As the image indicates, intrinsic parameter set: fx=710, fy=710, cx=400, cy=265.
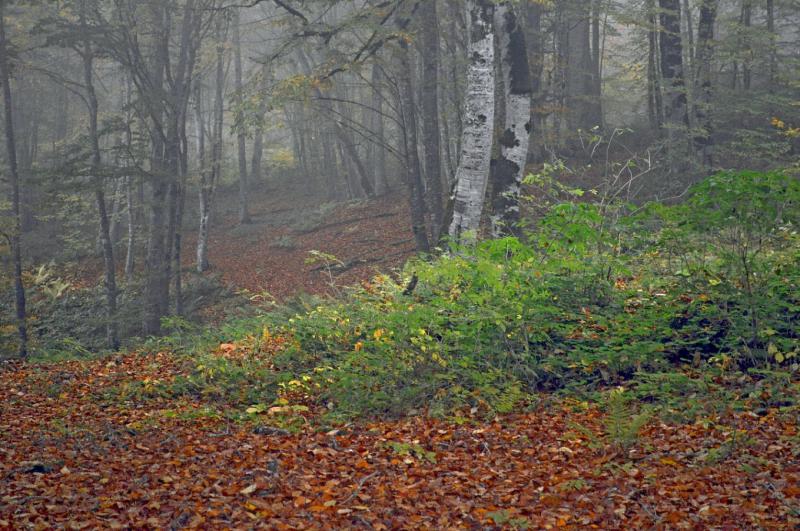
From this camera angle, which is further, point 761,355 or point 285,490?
point 761,355

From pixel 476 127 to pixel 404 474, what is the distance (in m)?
5.81

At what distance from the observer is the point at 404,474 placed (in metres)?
5.39

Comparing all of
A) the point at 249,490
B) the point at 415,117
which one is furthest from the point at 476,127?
the point at 415,117

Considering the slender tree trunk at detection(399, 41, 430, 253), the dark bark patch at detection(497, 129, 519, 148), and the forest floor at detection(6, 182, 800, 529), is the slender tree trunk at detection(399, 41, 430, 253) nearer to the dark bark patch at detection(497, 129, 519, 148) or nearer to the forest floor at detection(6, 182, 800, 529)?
the dark bark patch at detection(497, 129, 519, 148)

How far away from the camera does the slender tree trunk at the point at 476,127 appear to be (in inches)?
389

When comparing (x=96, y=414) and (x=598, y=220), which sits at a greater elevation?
(x=598, y=220)

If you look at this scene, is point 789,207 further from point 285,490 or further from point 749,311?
point 285,490

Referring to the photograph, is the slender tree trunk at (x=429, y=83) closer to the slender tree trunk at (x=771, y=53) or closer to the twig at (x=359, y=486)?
the slender tree trunk at (x=771, y=53)

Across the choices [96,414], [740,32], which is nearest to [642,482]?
[96,414]

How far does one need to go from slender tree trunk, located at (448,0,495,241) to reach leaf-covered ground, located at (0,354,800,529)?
12.7 feet

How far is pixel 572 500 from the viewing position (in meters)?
4.70

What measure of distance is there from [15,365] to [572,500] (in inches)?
384

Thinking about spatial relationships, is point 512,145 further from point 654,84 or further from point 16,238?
point 16,238

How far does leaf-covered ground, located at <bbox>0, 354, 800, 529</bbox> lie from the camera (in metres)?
4.49
